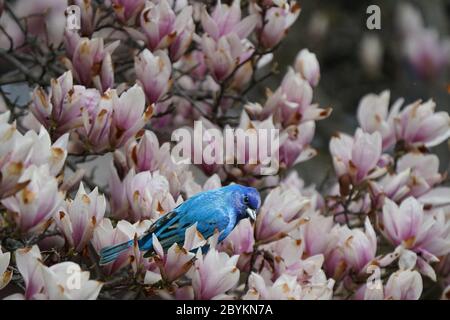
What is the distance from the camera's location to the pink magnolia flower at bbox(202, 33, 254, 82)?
4.94 feet

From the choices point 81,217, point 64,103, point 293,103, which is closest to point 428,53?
point 293,103

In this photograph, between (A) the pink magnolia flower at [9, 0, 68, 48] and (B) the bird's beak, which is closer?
(B) the bird's beak

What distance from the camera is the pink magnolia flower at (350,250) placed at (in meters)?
1.35

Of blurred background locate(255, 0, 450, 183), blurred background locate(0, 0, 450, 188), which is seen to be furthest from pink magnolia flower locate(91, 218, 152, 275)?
blurred background locate(255, 0, 450, 183)

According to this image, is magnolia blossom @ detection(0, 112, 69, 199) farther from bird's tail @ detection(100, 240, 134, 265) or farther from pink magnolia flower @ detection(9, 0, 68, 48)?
pink magnolia flower @ detection(9, 0, 68, 48)

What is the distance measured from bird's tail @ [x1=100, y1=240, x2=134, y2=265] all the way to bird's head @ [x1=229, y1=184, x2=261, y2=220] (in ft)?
0.47

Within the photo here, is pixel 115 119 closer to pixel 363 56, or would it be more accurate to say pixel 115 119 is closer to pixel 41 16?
pixel 41 16

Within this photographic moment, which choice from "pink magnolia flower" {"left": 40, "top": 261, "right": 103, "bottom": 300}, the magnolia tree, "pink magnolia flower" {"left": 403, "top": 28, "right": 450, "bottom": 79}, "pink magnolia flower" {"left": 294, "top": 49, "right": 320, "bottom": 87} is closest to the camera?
"pink magnolia flower" {"left": 40, "top": 261, "right": 103, "bottom": 300}

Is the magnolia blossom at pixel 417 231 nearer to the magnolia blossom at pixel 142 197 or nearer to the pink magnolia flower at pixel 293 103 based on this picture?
the pink magnolia flower at pixel 293 103

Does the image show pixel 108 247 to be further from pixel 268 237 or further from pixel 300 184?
pixel 300 184

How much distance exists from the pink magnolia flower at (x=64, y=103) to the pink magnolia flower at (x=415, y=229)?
457 mm

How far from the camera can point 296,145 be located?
1.56 m

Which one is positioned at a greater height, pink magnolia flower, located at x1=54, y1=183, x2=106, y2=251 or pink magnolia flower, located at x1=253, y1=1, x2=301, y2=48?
pink magnolia flower, located at x1=253, y1=1, x2=301, y2=48

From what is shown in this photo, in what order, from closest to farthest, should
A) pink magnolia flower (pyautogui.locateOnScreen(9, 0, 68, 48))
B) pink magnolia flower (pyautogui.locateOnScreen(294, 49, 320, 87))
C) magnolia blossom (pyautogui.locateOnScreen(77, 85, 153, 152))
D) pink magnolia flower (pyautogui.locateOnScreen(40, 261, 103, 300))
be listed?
pink magnolia flower (pyautogui.locateOnScreen(40, 261, 103, 300)), magnolia blossom (pyautogui.locateOnScreen(77, 85, 153, 152)), pink magnolia flower (pyautogui.locateOnScreen(294, 49, 320, 87)), pink magnolia flower (pyautogui.locateOnScreen(9, 0, 68, 48))
